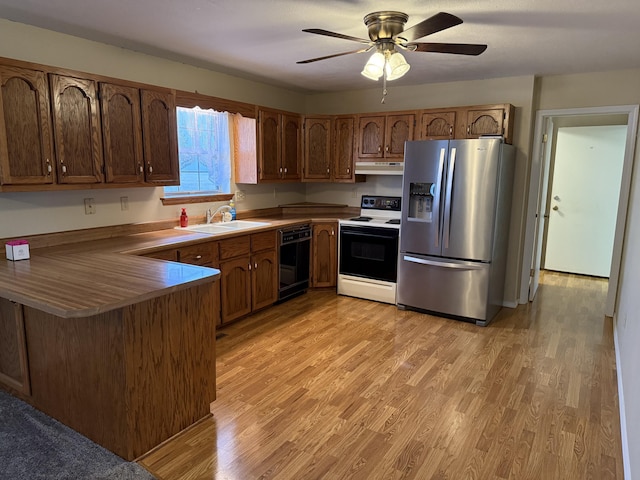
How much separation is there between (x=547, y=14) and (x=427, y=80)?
2.02 meters

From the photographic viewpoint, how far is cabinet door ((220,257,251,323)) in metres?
3.67

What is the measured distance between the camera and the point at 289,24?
2.77m

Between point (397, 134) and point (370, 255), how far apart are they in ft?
4.47

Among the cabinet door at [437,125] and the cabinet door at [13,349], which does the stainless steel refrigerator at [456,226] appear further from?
the cabinet door at [13,349]

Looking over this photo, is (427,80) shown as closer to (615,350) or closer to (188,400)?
(615,350)

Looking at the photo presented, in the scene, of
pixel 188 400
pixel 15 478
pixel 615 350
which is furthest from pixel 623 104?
pixel 15 478

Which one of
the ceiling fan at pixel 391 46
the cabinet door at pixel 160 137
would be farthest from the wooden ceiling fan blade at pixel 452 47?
the cabinet door at pixel 160 137

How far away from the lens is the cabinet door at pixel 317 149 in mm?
4965

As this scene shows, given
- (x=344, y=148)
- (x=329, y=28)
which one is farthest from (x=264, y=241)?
(x=329, y=28)

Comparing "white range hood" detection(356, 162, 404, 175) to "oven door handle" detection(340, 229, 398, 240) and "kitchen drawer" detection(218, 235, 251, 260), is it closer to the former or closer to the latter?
"oven door handle" detection(340, 229, 398, 240)

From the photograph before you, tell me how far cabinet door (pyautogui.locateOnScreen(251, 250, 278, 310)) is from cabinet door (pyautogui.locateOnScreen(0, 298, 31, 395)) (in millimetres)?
1924

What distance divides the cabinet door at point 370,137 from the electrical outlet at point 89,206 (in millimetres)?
2841

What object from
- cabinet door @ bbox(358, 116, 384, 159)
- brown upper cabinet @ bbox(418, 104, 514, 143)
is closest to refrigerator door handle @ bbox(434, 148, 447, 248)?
brown upper cabinet @ bbox(418, 104, 514, 143)

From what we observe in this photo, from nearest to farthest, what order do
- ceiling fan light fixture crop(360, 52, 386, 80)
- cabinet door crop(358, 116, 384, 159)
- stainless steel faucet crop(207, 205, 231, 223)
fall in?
ceiling fan light fixture crop(360, 52, 386, 80) < stainless steel faucet crop(207, 205, 231, 223) < cabinet door crop(358, 116, 384, 159)
